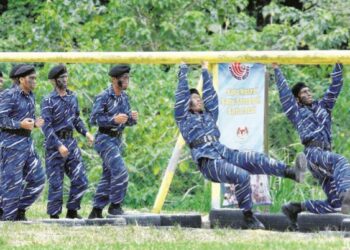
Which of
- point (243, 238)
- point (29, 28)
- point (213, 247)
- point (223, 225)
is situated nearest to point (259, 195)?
point (223, 225)

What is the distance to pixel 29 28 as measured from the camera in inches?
786

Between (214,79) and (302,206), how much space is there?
1.72m

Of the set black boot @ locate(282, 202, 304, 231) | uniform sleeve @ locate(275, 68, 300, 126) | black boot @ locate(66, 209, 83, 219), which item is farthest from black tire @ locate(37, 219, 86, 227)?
uniform sleeve @ locate(275, 68, 300, 126)

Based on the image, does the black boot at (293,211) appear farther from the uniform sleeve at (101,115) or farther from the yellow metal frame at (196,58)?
the uniform sleeve at (101,115)

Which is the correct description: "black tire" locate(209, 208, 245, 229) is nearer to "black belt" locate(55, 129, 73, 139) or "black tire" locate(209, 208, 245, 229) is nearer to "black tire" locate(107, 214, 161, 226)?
"black tire" locate(107, 214, 161, 226)

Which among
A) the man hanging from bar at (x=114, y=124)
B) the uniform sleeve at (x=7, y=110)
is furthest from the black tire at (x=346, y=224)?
the uniform sleeve at (x=7, y=110)

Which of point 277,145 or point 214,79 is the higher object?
point 214,79

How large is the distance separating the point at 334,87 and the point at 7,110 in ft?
10.8

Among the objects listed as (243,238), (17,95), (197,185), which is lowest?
(197,185)

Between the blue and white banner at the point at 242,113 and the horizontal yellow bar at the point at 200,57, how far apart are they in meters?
0.69

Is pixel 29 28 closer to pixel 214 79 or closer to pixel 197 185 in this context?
pixel 197 185

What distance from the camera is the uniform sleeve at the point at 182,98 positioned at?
531 inches

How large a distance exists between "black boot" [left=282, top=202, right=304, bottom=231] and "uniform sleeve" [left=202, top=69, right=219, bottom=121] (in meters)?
1.16

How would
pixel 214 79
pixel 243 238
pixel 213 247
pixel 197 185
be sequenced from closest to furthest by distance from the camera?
pixel 213 247
pixel 243 238
pixel 214 79
pixel 197 185
